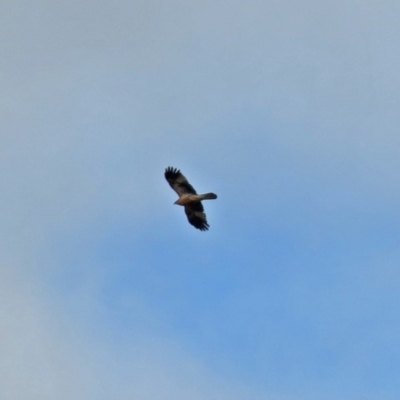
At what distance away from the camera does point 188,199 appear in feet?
140

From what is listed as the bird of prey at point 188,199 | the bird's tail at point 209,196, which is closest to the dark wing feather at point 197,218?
the bird of prey at point 188,199

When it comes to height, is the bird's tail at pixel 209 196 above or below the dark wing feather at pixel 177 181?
below

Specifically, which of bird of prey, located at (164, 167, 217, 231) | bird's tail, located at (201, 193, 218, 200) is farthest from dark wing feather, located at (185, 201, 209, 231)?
bird's tail, located at (201, 193, 218, 200)

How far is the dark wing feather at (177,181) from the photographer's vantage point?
43344 mm

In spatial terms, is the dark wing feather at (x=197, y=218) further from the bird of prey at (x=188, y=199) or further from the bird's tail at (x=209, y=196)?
the bird's tail at (x=209, y=196)

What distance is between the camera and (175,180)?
43.8m

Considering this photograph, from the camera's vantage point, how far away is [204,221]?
43.5m

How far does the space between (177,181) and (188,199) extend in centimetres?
188

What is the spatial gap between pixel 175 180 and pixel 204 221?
3.25m

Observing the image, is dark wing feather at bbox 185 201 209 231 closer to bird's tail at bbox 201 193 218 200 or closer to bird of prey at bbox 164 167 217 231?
bird of prey at bbox 164 167 217 231

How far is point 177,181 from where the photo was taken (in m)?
43.8

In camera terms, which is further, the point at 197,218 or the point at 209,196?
the point at 197,218

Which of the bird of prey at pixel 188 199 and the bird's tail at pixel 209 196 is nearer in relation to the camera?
the bird's tail at pixel 209 196

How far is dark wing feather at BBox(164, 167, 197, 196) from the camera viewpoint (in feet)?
142
